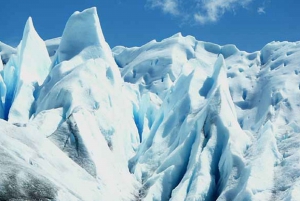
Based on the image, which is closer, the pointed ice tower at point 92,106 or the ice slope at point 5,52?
the pointed ice tower at point 92,106

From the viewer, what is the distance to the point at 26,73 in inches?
1433

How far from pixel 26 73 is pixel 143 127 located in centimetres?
1093

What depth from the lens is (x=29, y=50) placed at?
37938mm

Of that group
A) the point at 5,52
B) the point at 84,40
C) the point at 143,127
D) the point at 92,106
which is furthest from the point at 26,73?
the point at 5,52

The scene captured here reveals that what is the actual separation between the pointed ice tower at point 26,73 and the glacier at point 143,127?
4.2 inches

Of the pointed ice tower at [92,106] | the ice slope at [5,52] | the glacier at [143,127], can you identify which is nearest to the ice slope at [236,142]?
the glacier at [143,127]

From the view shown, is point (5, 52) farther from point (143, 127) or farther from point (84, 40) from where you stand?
point (143, 127)

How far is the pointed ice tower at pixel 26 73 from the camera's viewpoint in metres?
33.1

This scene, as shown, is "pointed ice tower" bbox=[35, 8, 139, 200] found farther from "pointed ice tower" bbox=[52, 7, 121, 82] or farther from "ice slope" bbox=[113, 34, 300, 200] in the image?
"ice slope" bbox=[113, 34, 300, 200]

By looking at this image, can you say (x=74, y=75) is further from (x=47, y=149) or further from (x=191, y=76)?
(x=47, y=149)

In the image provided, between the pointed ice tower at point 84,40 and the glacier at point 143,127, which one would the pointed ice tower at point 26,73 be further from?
the pointed ice tower at point 84,40

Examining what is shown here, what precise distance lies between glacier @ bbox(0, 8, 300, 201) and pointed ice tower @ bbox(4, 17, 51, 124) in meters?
0.11

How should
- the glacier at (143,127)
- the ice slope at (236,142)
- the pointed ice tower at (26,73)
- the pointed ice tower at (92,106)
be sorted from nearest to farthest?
the glacier at (143,127) → the ice slope at (236,142) → the pointed ice tower at (92,106) → the pointed ice tower at (26,73)

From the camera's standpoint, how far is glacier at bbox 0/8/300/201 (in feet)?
61.1
